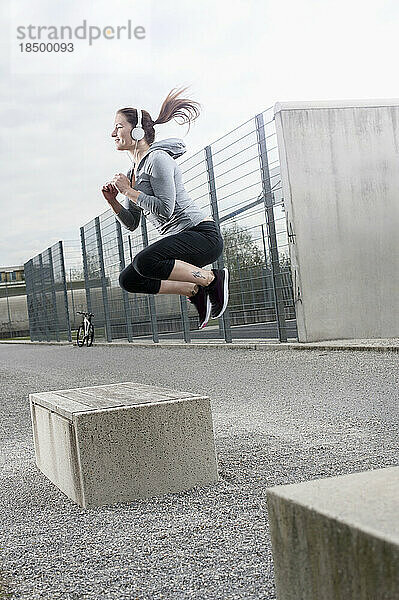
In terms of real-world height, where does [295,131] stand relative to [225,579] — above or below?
above

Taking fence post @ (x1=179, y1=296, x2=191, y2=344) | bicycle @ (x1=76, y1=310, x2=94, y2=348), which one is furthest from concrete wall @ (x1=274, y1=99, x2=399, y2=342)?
bicycle @ (x1=76, y1=310, x2=94, y2=348)

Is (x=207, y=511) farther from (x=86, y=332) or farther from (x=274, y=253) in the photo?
(x=86, y=332)

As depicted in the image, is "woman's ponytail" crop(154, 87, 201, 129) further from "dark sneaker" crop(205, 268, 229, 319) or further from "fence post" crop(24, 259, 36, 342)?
"fence post" crop(24, 259, 36, 342)

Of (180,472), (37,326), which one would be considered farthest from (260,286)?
(37,326)

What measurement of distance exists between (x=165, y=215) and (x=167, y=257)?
0.70 feet

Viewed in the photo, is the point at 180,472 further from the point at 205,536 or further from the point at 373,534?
the point at 373,534

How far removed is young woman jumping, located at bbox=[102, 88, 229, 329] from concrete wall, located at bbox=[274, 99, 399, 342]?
6.59m

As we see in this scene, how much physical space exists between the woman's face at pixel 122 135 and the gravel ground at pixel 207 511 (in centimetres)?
154

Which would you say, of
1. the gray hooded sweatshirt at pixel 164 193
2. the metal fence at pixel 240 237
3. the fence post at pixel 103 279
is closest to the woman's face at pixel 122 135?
the gray hooded sweatshirt at pixel 164 193

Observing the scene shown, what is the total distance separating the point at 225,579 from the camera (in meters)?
1.91

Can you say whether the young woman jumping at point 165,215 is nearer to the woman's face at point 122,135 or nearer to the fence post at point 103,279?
the woman's face at point 122,135

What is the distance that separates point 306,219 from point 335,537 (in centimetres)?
958

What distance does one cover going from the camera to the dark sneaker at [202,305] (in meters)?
3.95

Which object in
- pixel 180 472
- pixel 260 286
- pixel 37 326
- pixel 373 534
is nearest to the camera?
pixel 373 534
